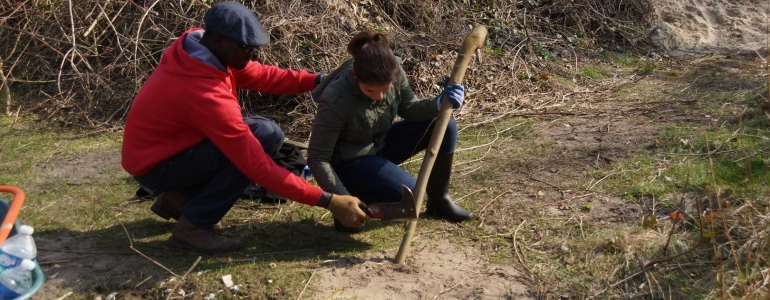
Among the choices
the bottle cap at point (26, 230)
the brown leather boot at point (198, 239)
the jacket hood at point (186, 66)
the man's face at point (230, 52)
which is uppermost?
the man's face at point (230, 52)

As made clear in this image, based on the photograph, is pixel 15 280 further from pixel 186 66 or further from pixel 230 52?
pixel 230 52

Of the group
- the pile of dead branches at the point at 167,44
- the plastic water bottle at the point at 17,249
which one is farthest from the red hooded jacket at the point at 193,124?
the pile of dead branches at the point at 167,44

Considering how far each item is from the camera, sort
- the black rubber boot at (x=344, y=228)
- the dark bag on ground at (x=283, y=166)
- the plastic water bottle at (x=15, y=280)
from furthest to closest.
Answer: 1. the dark bag on ground at (x=283, y=166)
2. the black rubber boot at (x=344, y=228)
3. the plastic water bottle at (x=15, y=280)

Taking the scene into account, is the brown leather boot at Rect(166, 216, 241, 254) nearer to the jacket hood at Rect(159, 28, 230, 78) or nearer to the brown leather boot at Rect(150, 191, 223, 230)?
the brown leather boot at Rect(150, 191, 223, 230)

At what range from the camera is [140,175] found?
327 cm

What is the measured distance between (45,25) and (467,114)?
380cm

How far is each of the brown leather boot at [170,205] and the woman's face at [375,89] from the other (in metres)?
1.06

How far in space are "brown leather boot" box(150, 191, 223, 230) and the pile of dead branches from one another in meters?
1.97

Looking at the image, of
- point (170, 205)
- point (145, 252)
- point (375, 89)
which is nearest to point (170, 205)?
point (170, 205)

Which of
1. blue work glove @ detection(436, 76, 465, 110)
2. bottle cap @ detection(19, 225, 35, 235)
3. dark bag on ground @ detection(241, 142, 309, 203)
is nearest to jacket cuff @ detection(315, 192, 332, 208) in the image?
blue work glove @ detection(436, 76, 465, 110)

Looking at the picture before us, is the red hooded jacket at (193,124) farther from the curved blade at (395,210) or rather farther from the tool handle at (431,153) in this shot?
the tool handle at (431,153)

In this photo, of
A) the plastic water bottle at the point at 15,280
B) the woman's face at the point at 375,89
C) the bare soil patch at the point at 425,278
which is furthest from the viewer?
the woman's face at the point at 375,89

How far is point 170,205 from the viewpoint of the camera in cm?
354

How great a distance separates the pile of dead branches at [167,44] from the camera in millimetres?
5723
